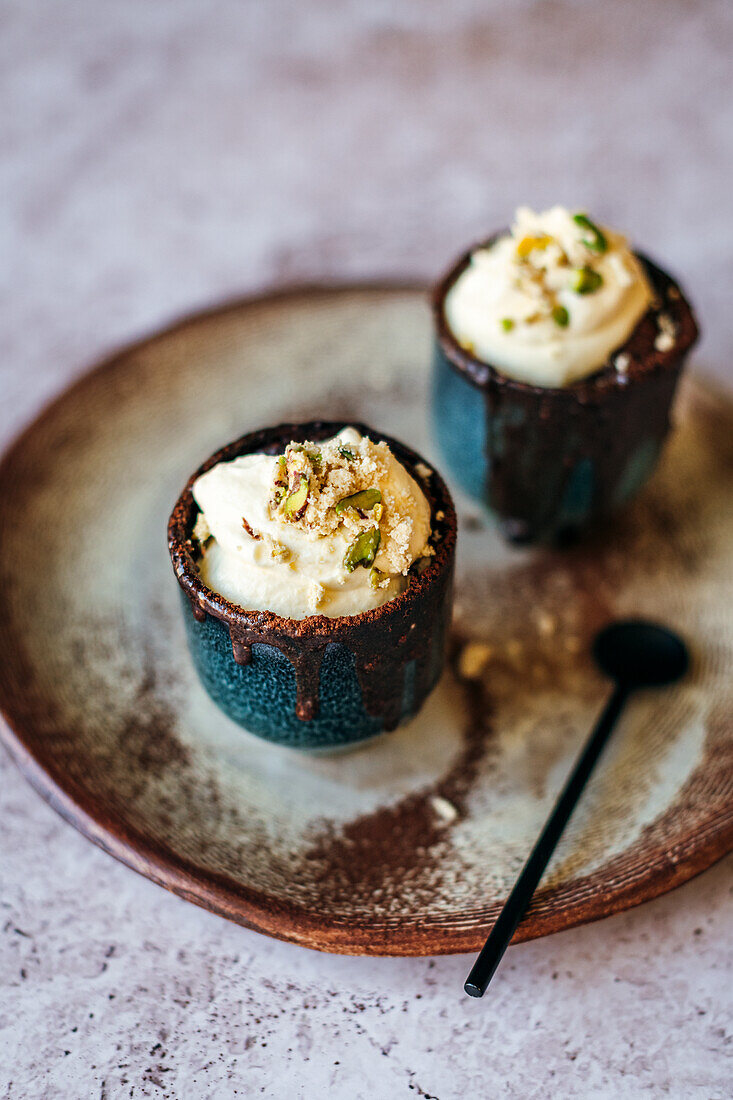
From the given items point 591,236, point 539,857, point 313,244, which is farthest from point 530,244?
point 313,244

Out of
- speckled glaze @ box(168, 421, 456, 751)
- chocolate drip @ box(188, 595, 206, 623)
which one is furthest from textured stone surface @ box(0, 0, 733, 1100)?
chocolate drip @ box(188, 595, 206, 623)

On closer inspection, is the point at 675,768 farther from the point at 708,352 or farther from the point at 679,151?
the point at 679,151

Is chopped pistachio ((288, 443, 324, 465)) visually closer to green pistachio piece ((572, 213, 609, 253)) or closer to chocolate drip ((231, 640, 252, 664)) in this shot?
chocolate drip ((231, 640, 252, 664))

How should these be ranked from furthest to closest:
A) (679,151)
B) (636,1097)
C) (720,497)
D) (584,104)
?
(584,104) < (679,151) < (720,497) < (636,1097)

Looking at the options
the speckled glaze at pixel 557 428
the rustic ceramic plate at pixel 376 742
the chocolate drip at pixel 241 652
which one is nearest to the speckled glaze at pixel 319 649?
the chocolate drip at pixel 241 652

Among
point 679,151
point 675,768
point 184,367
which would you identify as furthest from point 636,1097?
point 679,151

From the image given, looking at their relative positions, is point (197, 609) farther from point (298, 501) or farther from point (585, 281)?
point (585, 281)
